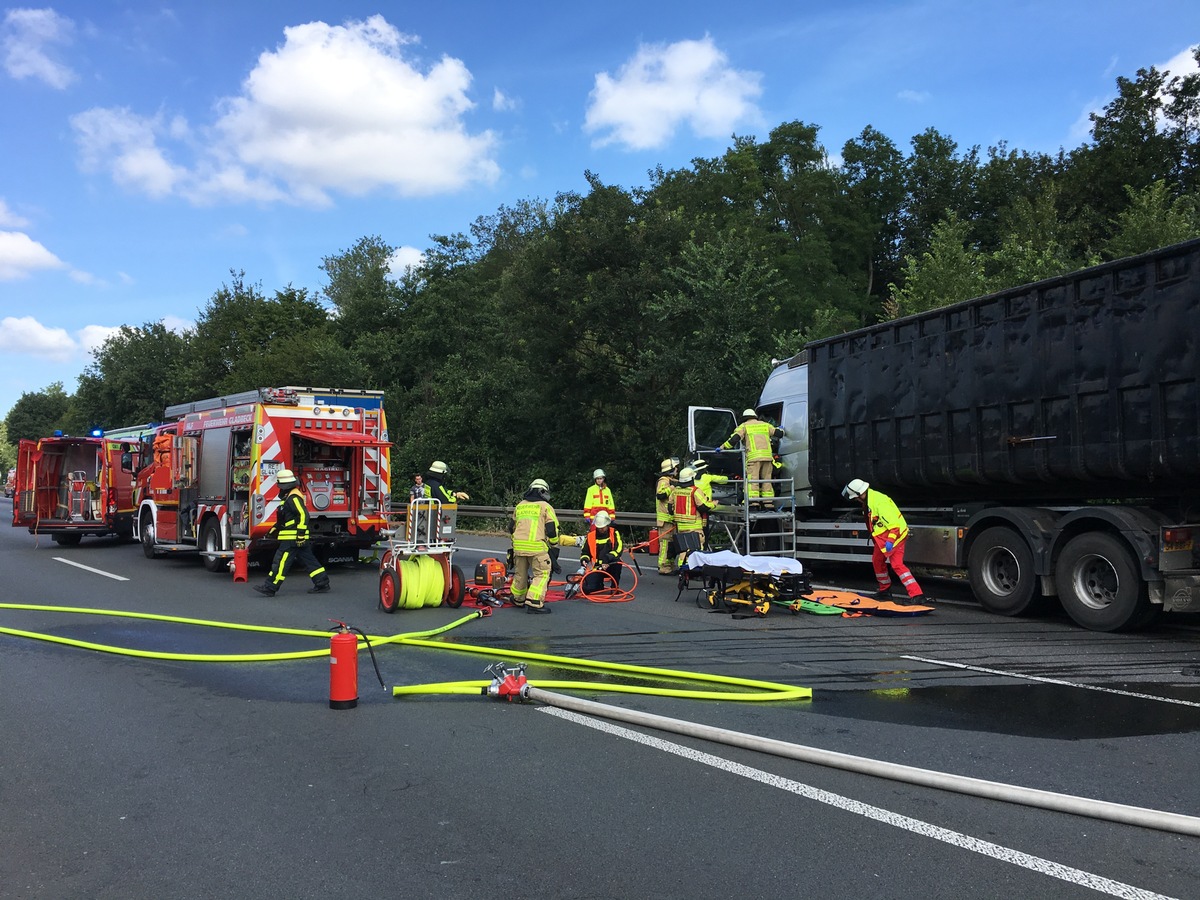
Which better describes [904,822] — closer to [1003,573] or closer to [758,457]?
[1003,573]

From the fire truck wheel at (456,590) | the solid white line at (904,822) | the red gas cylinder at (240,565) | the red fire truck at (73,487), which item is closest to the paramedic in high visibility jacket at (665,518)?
the fire truck wheel at (456,590)

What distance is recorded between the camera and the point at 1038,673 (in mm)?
6879

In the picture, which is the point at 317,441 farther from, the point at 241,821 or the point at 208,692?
the point at 241,821

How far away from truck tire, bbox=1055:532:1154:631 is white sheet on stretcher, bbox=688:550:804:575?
2664 mm

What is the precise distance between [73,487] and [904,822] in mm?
20699

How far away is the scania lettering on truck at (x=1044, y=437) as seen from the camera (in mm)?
8062

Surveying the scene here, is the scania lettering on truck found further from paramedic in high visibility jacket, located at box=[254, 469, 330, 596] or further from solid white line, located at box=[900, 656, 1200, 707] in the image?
paramedic in high visibility jacket, located at box=[254, 469, 330, 596]

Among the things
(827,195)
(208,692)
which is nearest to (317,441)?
(208,692)

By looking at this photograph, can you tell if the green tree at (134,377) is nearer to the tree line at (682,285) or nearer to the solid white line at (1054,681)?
the tree line at (682,285)

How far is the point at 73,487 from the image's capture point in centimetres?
1986

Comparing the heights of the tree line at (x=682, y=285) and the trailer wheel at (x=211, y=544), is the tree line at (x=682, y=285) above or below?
above

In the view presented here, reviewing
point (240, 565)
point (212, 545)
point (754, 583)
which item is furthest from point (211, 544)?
point (754, 583)

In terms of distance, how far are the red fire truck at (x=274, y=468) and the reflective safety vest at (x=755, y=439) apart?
565 centimetres

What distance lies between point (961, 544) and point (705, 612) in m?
3.08
